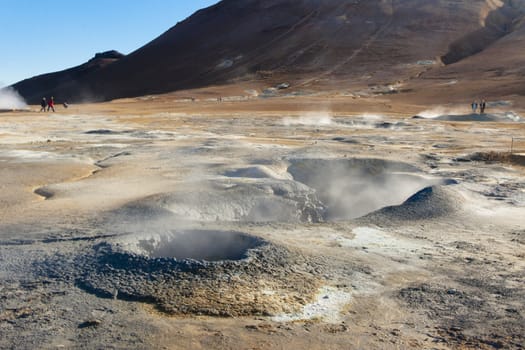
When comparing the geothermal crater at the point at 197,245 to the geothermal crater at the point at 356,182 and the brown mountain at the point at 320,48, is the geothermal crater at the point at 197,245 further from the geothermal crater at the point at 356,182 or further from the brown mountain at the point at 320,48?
→ the brown mountain at the point at 320,48

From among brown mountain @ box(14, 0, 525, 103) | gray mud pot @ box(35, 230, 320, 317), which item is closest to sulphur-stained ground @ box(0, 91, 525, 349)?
gray mud pot @ box(35, 230, 320, 317)

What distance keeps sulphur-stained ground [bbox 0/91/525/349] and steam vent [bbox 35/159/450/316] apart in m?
0.02

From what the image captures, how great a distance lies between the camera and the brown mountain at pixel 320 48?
6500 centimetres

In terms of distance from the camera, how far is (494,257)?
6.20 metres

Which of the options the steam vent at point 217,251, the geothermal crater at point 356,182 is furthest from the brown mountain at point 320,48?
the steam vent at point 217,251

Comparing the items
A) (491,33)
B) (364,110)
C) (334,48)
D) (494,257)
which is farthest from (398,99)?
(494,257)

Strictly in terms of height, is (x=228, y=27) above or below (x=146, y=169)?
above

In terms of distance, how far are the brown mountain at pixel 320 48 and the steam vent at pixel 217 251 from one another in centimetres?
4913

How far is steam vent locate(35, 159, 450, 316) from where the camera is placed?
4906 millimetres

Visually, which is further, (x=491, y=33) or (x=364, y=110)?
(x=491, y=33)

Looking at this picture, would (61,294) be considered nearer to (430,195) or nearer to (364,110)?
(430,195)

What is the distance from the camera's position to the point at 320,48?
246 ft

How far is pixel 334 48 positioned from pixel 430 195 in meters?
67.9

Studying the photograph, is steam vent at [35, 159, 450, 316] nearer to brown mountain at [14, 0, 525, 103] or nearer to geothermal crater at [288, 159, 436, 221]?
geothermal crater at [288, 159, 436, 221]
